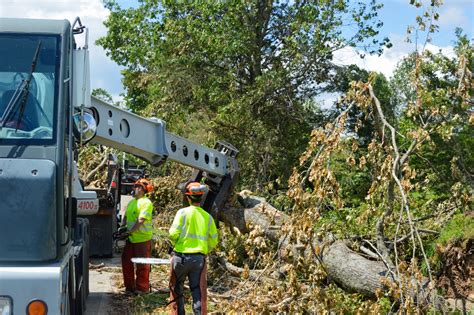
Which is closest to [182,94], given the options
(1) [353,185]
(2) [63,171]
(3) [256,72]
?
(3) [256,72]

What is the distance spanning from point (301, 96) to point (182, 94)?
3.35 m

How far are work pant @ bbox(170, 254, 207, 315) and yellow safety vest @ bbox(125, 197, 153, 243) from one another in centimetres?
219

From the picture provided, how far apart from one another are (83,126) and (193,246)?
2820mm

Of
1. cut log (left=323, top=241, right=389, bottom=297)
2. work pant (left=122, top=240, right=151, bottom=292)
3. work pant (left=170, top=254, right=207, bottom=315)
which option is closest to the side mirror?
work pant (left=170, top=254, right=207, bottom=315)

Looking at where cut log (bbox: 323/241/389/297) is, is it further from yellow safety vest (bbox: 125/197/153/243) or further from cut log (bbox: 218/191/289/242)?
yellow safety vest (bbox: 125/197/153/243)

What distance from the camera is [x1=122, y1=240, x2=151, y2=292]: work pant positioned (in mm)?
10633

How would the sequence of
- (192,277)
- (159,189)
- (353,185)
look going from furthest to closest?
(159,189)
(353,185)
(192,277)

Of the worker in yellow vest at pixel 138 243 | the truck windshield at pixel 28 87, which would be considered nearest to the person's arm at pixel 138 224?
the worker in yellow vest at pixel 138 243

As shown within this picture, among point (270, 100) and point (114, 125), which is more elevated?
point (270, 100)

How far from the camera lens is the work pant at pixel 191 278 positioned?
833cm

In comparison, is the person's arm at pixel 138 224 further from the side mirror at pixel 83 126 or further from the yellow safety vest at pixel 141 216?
the side mirror at pixel 83 126

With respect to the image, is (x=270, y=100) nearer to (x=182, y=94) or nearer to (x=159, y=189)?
(x=182, y=94)

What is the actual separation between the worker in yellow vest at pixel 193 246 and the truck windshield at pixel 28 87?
308 cm

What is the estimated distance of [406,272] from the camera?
770 centimetres
